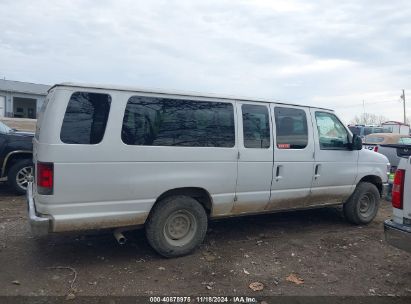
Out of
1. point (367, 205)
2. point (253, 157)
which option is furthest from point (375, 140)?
point (253, 157)

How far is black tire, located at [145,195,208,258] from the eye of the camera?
4.77 m

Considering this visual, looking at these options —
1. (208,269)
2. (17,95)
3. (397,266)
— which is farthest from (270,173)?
(17,95)

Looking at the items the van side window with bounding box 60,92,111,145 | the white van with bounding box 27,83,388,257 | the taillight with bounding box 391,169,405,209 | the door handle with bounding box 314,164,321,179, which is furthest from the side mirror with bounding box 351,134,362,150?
the van side window with bounding box 60,92,111,145

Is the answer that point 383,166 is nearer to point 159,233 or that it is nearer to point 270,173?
point 270,173

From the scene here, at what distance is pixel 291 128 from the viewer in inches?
231

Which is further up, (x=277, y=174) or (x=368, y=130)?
(x=368, y=130)

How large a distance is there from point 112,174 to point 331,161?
140 inches

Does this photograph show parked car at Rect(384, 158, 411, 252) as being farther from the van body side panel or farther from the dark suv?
the dark suv

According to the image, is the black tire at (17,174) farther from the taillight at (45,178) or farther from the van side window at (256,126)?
the van side window at (256,126)

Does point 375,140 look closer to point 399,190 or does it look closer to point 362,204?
point 362,204

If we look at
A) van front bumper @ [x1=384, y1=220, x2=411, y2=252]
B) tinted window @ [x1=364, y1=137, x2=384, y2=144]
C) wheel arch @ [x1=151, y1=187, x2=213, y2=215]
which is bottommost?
van front bumper @ [x1=384, y1=220, x2=411, y2=252]

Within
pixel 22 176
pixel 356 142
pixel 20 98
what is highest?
pixel 20 98

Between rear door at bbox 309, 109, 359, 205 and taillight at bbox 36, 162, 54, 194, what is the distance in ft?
12.6

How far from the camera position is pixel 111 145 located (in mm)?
4422
